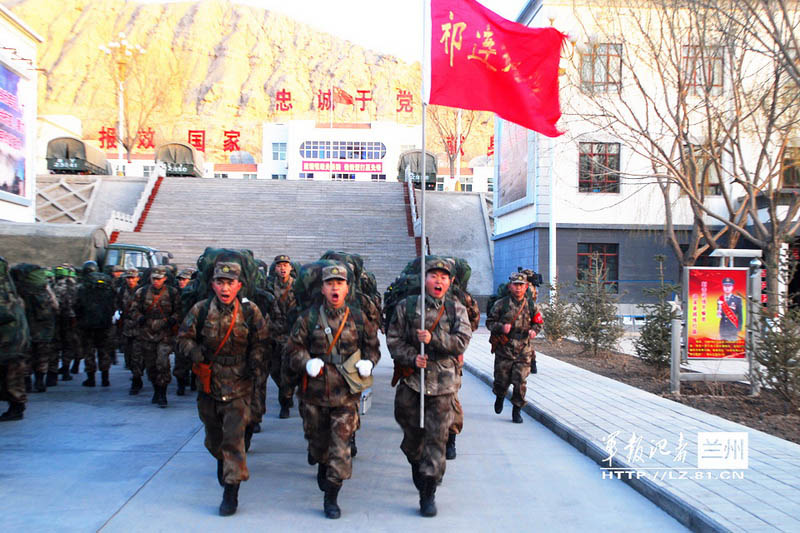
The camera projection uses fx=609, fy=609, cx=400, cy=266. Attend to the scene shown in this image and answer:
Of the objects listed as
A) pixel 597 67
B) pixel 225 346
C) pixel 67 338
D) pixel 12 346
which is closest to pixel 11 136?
pixel 67 338

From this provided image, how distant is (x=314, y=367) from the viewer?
4430 mm

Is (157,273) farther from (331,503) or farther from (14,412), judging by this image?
(331,503)

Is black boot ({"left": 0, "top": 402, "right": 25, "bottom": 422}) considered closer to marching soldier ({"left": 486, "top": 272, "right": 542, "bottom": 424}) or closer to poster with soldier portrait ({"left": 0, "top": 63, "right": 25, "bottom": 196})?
marching soldier ({"left": 486, "top": 272, "right": 542, "bottom": 424})

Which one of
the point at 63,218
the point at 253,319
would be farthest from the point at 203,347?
the point at 63,218

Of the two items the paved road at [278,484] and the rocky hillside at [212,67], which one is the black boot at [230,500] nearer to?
the paved road at [278,484]

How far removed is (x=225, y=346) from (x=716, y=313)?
7.36 m

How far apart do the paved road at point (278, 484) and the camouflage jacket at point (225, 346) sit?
2.97 feet

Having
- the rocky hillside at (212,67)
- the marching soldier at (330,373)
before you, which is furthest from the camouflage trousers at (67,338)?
the rocky hillside at (212,67)

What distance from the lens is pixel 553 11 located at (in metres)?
23.0

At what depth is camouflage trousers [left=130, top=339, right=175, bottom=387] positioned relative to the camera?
27.6 ft

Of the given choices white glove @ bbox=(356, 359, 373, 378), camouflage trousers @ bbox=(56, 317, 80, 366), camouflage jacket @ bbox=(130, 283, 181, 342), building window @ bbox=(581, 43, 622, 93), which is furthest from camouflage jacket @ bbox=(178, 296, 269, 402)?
building window @ bbox=(581, 43, 622, 93)

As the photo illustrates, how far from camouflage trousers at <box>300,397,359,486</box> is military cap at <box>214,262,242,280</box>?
1.14 meters

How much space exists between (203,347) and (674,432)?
194 inches

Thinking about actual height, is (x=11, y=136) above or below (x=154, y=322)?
above
